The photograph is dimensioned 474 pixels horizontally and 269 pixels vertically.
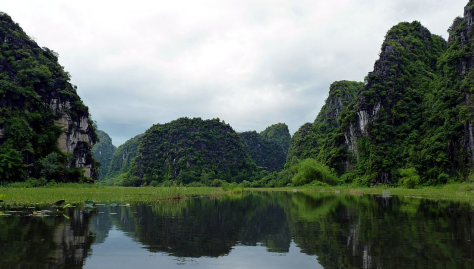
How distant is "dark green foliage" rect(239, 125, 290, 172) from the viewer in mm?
173125

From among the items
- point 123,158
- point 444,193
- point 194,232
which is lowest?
point 444,193

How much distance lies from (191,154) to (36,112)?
73.7 metres

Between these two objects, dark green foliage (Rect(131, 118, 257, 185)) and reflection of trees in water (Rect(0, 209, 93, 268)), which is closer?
reflection of trees in water (Rect(0, 209, 93, 268))

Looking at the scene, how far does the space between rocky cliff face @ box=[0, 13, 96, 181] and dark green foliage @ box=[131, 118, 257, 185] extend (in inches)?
2173

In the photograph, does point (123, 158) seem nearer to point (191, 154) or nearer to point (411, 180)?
point (191, 154)

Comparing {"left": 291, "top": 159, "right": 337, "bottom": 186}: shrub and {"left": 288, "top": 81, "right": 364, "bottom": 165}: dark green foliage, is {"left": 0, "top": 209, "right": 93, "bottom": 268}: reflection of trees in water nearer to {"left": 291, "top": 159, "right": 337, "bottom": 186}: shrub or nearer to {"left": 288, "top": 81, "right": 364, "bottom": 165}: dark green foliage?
{"left": 291, "top": 159, "right": 337, "bottom": 186}: shrub

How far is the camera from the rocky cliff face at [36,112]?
5053cm

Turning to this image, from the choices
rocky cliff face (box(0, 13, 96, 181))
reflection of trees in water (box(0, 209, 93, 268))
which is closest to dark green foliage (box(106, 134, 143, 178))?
rocky cliff face (box(0, 13, 96, 181))

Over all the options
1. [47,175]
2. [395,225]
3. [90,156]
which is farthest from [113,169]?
[395,225]

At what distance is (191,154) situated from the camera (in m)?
128

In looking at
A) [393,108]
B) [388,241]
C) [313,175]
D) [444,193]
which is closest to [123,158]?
[313,175]

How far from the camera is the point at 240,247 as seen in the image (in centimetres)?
1147

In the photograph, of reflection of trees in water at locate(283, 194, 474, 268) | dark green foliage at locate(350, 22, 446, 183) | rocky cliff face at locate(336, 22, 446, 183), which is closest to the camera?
reflection of trees in water at locate(283, 194, 474, 268)

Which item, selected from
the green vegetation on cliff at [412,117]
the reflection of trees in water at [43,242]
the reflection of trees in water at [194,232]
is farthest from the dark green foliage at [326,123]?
the reflection of trees in water at [43,242]
